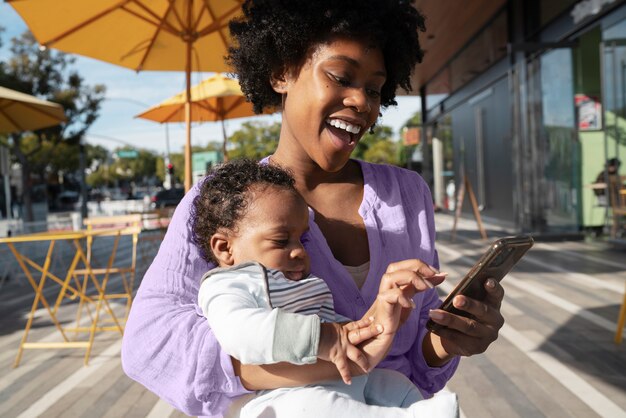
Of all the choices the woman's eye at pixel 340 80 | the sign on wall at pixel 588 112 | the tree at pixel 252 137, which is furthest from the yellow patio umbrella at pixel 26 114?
the tree at pixel 252 137

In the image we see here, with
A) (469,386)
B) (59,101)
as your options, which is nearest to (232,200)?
(469,386)

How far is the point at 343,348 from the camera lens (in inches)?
43.9

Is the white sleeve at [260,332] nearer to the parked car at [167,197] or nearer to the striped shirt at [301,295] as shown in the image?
the striped shirt at [301,295]

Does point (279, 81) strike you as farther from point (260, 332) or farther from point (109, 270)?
point (109, 270)

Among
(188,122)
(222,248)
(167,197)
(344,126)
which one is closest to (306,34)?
(344,126)

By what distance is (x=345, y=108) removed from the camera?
1456mm

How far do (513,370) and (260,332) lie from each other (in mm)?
3797

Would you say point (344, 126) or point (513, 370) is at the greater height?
point (344, 126)

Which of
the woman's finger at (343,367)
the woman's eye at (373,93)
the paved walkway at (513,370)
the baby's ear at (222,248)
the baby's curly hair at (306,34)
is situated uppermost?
the baby's curly hair at (306,34)

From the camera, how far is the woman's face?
57.4 inches

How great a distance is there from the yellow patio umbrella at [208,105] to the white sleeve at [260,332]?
25.7ft

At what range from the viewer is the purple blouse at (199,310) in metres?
1.20

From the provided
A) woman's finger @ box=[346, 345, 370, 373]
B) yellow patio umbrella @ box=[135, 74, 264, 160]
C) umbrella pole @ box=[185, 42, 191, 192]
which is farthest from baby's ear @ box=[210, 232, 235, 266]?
yellow patio umbrella @ box=[135, 74, 264, 160]

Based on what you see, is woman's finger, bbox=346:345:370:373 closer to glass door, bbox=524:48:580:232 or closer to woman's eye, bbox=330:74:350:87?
woman's eye, bbox=330:74:350:87
